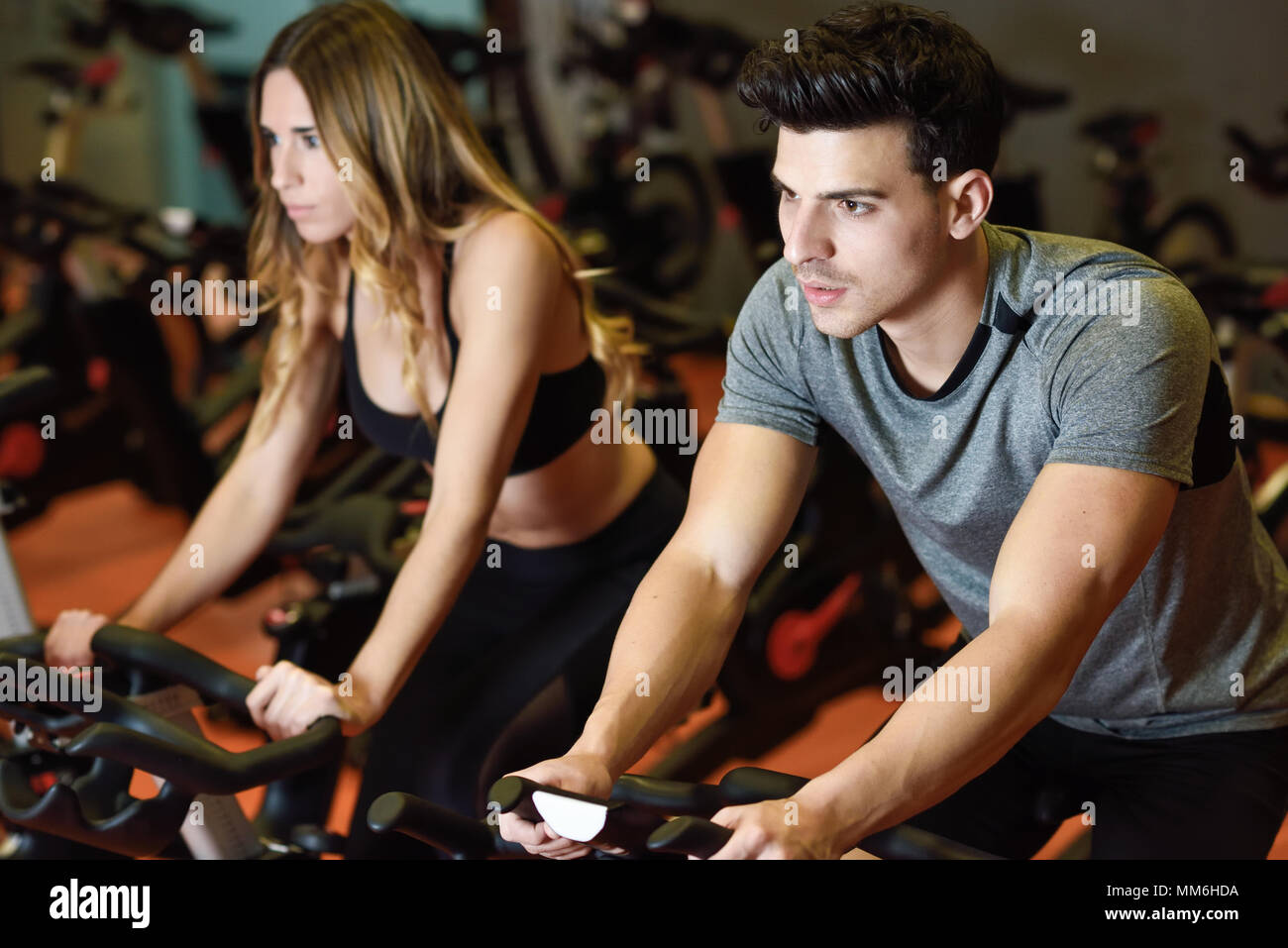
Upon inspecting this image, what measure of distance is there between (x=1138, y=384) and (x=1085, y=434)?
60 mm

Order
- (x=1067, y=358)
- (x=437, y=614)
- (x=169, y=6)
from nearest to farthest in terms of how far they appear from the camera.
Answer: (x=1067, y=358), (x=437, y=614), (x=169, y=6)

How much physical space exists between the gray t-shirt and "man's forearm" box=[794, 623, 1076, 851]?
18 centimetres

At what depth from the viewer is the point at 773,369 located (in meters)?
1.33

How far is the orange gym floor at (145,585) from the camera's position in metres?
2.48

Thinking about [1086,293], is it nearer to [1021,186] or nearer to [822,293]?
[822,293]

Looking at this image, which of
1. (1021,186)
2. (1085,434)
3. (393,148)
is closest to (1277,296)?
(1021,186)

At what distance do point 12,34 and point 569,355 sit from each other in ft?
20.1

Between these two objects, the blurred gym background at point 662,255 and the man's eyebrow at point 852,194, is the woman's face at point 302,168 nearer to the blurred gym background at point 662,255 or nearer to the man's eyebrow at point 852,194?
the blurred gym background at point 662,255

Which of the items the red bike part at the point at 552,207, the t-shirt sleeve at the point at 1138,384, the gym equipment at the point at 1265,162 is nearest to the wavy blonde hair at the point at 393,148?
the t-shirt sleeve at the point at 1138,384

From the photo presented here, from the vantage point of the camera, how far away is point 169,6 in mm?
4168
